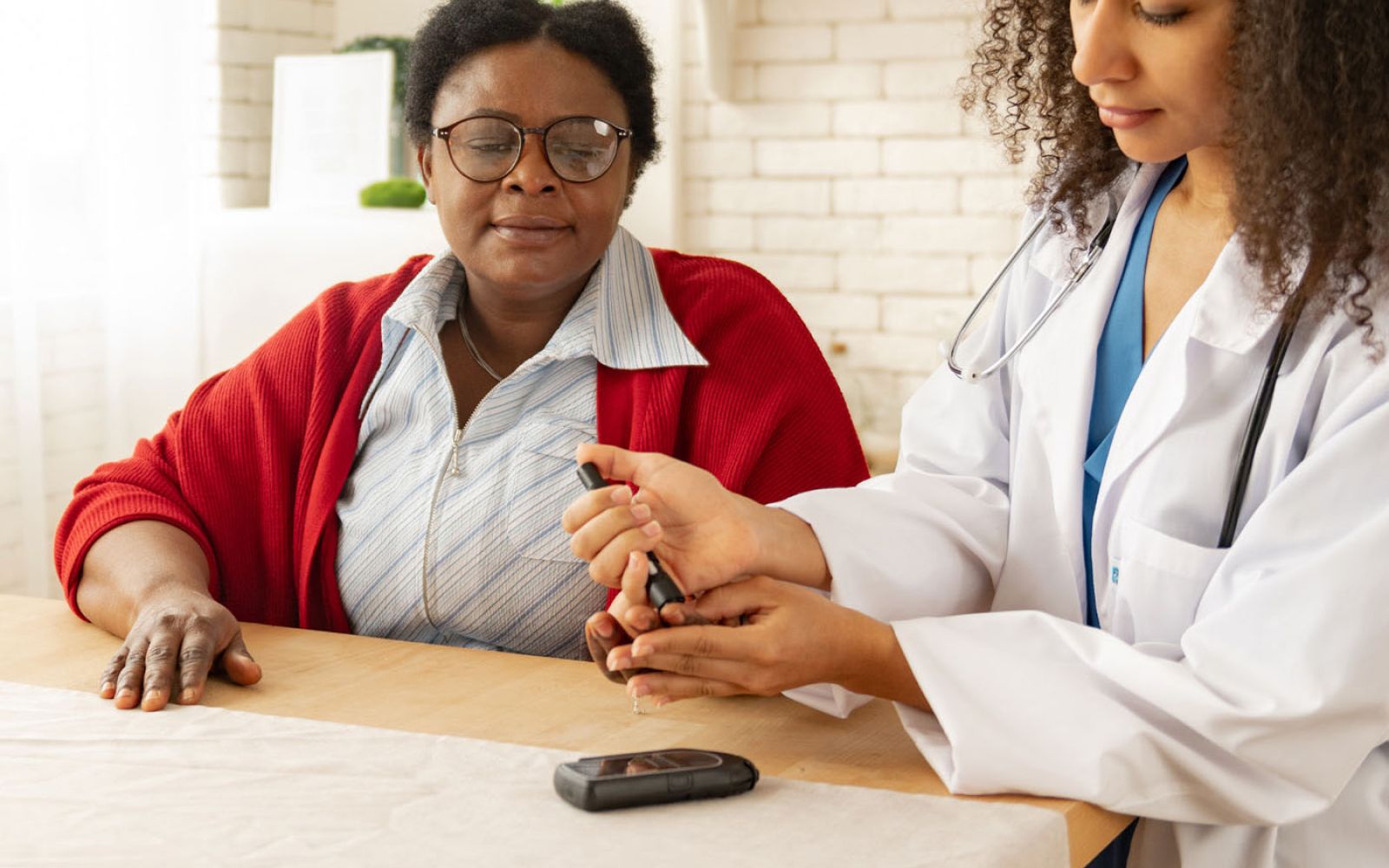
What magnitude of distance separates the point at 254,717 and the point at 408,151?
234 centimetres

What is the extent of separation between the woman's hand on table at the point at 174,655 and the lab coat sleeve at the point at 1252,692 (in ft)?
2.18

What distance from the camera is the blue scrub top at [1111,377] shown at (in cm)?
138

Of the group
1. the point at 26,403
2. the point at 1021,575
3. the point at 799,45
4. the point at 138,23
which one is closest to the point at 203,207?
the point at 138,23

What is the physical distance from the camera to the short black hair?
6.01ft

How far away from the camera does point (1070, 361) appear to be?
1.41 m

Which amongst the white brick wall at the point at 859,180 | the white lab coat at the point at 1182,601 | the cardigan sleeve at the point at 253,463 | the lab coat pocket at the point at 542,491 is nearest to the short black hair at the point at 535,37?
the cardigan sleeve at the point at 253,463

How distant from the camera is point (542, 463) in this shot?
5.68ft

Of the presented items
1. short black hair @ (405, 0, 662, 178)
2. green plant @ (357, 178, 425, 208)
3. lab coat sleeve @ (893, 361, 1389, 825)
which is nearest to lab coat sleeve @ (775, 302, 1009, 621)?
lab coat sleeve @ (893, 361, 1389, 825)

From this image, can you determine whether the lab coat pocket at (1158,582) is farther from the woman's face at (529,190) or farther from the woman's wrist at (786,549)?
the woman's face at (529,190)

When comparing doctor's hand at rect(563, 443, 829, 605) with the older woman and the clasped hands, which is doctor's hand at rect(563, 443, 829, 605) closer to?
the clasped hands

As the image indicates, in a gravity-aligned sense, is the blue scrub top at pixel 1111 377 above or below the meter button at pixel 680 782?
above

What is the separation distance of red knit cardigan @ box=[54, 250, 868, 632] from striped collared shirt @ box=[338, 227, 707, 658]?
0.09ft

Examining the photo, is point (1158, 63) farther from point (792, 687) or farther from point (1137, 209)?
point (792, 687)

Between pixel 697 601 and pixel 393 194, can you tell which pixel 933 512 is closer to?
pixel 697 601
